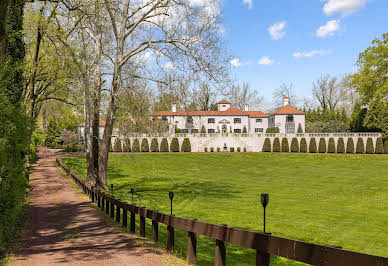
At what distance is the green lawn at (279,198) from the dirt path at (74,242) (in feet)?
4.20

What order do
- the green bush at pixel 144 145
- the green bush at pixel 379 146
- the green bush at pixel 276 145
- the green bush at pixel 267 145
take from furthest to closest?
the green bush at pixel 267 145 → the green bush at pixel 276 145 → the green bush at pixel 144 145 → the green bush at pixel 379 146

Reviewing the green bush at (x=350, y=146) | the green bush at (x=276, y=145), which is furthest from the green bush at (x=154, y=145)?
the green bush at (x=350, y=146)

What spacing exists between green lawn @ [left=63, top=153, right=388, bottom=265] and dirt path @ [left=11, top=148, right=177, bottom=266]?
1.28 meters

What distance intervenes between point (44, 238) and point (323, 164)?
42.8 meters

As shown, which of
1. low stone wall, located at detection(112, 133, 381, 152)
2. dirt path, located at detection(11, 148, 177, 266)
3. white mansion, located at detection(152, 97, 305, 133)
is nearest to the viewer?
dirt path, located at detection(11, 148, 177, 266)

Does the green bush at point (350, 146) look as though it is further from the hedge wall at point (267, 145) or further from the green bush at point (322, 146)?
the hedge wall at point (267, 145)

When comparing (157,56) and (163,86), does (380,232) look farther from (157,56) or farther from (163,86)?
(157,56)

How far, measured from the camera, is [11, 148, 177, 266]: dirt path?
277 inches

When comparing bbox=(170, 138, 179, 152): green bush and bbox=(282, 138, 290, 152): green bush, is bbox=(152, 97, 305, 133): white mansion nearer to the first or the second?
bbox=(170, 138, 179, 152): green bush

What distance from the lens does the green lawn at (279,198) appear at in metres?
13.1

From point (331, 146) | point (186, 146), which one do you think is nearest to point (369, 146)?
point (331, 146)

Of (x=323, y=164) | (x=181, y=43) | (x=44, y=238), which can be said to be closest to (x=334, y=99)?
(x=323, y=164)

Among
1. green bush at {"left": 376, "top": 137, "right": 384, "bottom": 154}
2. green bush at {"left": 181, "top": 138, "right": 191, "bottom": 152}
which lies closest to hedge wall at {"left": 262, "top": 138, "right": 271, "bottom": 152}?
green bush at {"left": 181, "top": 138, "right": 191, "bottom": 152}

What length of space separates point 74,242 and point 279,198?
16.1m
